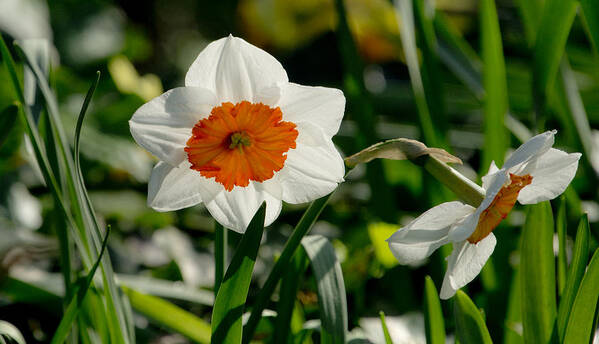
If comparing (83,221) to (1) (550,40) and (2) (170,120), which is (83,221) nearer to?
(2) (170,120)

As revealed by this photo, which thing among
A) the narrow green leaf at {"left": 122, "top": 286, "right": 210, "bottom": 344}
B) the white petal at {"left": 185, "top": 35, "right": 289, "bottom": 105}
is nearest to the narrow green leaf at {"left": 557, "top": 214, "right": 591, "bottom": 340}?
the white petal at {"left": 185, "top": 35, "right": 289, "bottom": 105}

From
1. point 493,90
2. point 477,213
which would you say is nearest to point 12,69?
point 477,213

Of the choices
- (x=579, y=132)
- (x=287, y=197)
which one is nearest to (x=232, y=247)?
(x=287, y=197)

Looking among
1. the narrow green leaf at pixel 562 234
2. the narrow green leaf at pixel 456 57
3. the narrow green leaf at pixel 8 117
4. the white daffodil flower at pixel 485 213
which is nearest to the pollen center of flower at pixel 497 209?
the white daffodil flower at pixel 485 213

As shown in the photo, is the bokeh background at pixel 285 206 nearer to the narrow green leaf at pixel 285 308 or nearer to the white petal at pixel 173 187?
the narrow green leaf at pixel 285 308

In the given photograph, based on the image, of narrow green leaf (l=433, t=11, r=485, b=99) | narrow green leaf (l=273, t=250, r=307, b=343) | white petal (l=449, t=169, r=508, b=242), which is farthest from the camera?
narrow green leaf (l=433, t=11, r=485, b=99)

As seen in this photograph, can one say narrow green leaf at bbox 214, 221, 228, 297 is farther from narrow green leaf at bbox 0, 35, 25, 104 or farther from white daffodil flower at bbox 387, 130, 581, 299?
narrow green leaf at bbox 0, 35, 25, 104
